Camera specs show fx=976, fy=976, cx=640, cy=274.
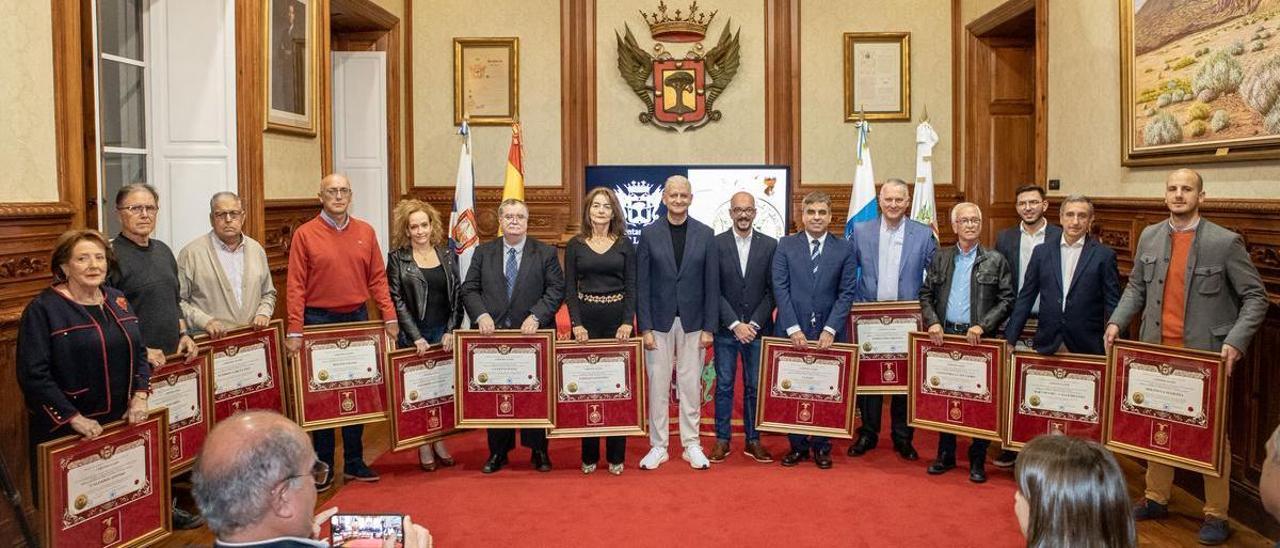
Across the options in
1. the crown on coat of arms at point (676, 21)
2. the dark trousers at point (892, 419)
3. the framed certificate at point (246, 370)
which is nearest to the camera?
the framed certificate at point (246, 370)

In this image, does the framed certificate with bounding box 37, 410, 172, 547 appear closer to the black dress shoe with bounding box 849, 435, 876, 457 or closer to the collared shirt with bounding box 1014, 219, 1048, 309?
the black dress shoe with bounding box 849, 435, 876, 457

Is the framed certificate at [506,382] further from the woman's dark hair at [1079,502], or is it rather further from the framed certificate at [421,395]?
the woman's dark hair at [1079,502]

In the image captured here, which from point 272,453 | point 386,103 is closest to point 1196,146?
point 272,453

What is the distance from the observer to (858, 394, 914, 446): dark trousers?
5457mm

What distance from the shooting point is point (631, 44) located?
8.95 m

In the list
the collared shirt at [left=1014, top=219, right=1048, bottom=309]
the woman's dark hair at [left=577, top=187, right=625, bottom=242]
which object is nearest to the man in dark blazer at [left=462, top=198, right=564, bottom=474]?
the woman's dark hair at [left=577, top=187, right=625, bottom=242]

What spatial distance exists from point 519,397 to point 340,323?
982 millimetres

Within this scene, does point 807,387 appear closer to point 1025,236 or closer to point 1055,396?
point 1055,396

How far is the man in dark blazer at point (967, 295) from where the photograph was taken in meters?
4.99

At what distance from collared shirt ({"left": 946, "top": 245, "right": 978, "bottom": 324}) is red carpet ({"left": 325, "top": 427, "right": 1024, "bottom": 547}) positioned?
0.84 m

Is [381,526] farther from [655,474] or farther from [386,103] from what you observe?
[386,103]

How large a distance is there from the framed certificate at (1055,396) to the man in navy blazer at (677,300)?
1.54 m

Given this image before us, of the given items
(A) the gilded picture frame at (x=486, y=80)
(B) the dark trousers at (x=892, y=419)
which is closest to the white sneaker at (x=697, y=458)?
(B) the dark trousers at (x=892, y=419)

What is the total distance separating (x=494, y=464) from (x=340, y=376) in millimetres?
915
